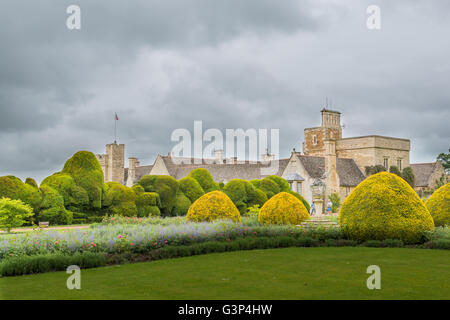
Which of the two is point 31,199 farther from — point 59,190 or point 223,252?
point 223,252

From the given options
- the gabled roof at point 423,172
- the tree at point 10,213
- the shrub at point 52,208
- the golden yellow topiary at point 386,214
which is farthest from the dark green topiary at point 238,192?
the gabled roof at point 423,172

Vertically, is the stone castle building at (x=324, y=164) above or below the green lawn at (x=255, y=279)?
above

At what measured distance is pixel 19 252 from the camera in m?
11.9

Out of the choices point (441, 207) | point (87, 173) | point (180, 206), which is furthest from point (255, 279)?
point (180, 206)

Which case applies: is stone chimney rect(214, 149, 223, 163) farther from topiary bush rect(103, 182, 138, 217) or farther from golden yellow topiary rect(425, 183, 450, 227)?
golden yellow topiary rect(425, 183, 450, 227)

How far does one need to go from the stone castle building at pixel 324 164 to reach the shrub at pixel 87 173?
21829mm

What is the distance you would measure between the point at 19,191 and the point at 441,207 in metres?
19.6

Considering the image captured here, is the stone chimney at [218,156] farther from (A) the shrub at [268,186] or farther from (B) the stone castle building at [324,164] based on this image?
(A) the shrub at [268,186]

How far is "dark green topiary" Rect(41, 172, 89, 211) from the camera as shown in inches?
1009

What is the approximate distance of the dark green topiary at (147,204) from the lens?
2838cm

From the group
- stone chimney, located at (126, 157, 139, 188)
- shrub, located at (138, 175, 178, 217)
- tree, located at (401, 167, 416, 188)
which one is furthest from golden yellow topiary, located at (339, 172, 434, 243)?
stone chimney, located at (126, 157, 139, 188)

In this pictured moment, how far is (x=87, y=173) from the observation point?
26.9 m

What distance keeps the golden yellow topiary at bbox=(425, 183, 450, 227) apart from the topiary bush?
1607 cm
